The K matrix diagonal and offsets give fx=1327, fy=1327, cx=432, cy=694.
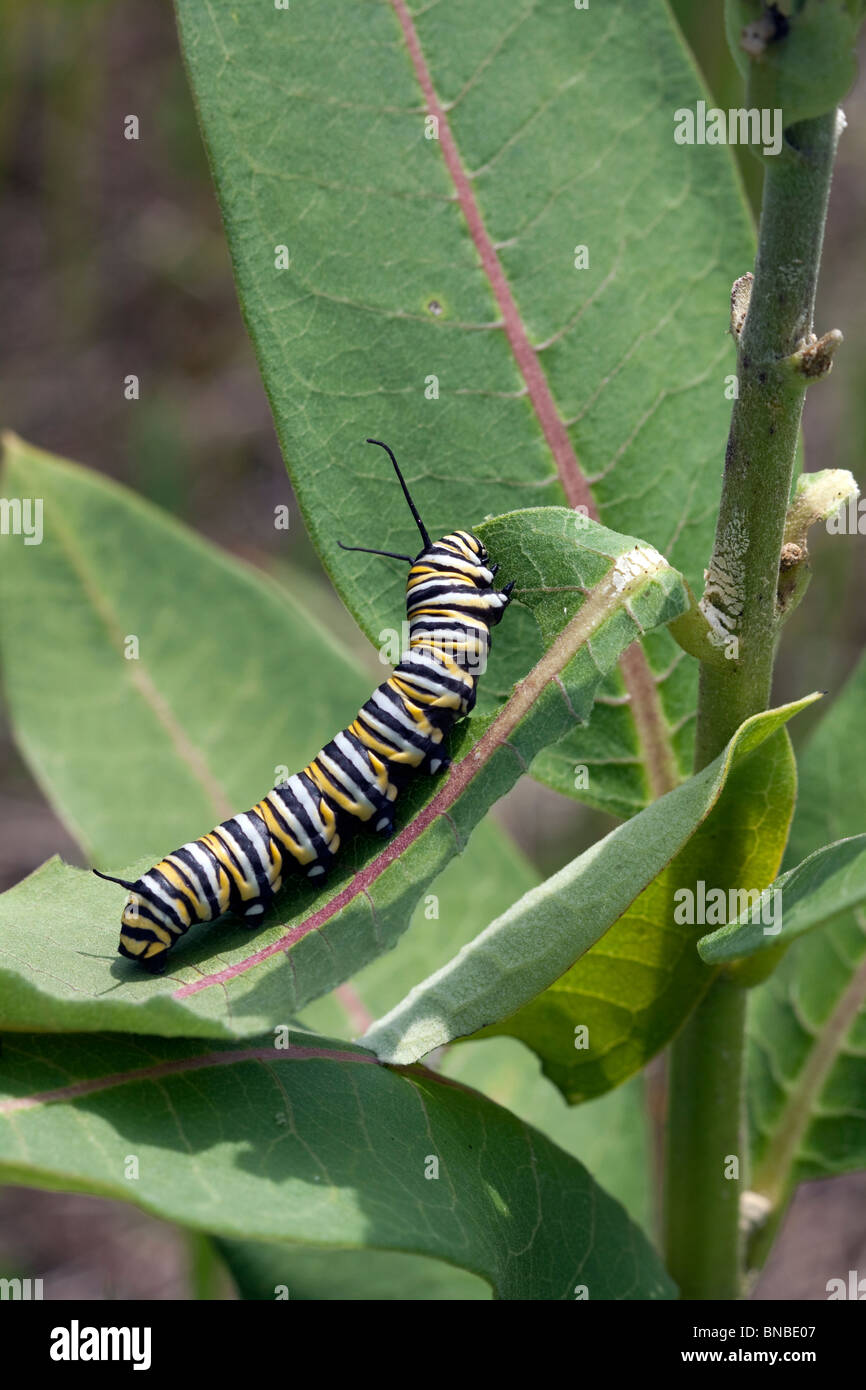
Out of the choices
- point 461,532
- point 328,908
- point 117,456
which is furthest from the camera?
point 117,456

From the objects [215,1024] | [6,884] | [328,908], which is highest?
[6,884]

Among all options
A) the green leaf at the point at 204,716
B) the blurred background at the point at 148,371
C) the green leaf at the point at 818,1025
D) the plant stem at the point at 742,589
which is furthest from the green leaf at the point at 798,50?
the blurred background at the point at 148,371

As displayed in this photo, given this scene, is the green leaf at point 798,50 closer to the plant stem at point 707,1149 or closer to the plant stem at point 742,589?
the plant stem at point 742,589

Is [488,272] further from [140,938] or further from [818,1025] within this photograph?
[818,1025]

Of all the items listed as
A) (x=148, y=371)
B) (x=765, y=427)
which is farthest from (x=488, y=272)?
(x=148, y=371)

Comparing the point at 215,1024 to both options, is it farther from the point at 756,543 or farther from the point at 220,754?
the point at 220,754

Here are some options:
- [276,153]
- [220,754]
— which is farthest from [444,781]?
[220,754]
